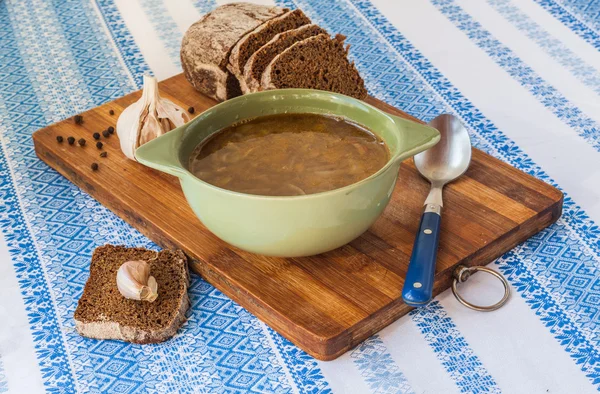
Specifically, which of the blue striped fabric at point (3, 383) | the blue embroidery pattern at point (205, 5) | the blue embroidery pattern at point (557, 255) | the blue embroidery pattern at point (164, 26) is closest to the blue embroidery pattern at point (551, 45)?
the blue embroidery pattern at point (557, 255)

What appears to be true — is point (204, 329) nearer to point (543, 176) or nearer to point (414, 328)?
point (414, 328)

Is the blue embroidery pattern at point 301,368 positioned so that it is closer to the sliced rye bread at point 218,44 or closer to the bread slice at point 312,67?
the bread slice at point 312,67

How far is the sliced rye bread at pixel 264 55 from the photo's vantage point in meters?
2.61

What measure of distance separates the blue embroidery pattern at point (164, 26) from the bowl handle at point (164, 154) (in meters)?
1.19

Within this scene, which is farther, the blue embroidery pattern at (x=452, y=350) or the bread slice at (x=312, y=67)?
the bread slice at (x=312, y=67)

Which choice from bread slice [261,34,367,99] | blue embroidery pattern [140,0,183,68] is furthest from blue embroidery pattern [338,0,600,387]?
blue embroidery pattern [140,0,183,68]

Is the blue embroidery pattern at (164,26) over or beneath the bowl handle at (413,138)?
beneath

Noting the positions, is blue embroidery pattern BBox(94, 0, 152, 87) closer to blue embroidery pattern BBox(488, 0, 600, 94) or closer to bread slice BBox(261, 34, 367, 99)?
bread slice BBox(261, 34, 367, 99)

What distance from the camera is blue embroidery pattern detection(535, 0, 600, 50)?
10.6 ft

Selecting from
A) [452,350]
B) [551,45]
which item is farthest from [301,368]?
[551,45]

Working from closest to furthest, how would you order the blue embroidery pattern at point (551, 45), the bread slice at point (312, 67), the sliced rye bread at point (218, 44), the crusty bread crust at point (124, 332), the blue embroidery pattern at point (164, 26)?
the crusty bread crust at point (124, 332) → the bread slice at point (312, 67) → the sliced rye bread at point (218, 44) → the blue embroidery pattern at point (551, 45) → the blue embroidery pattern at point (164, 26)

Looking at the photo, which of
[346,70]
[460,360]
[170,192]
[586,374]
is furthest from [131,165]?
[586,374]

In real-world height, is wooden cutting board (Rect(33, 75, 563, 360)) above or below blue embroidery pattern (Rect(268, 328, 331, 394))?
above

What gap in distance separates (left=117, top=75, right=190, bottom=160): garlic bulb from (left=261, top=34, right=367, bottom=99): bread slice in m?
0.34
